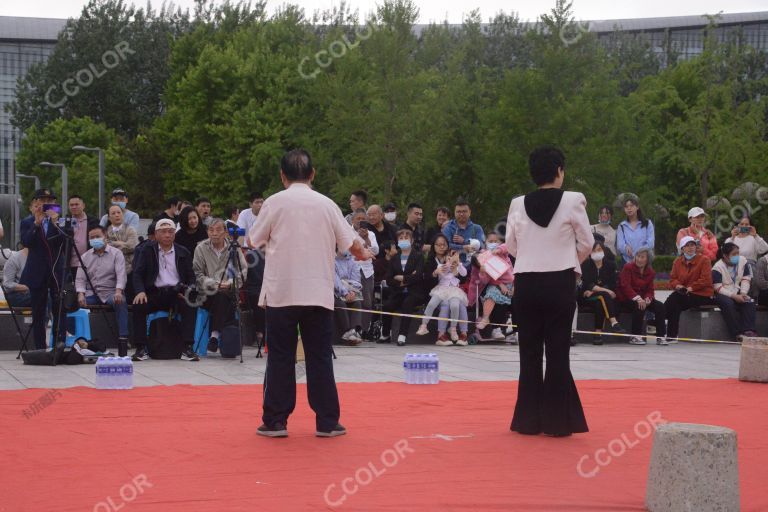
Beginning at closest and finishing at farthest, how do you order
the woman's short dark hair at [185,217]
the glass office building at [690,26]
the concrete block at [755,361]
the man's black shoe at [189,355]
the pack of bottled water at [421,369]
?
the pack of bottled water at [421,369]
the concrete block at [755,361]
the man's black shoe at [189,355]
the woman's short dark hair at [185,217]
the glass office building at [690,26]

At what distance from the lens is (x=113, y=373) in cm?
1102

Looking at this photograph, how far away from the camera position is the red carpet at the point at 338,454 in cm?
616

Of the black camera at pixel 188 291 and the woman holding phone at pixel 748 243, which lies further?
the woman holding phone at pixel 748 243

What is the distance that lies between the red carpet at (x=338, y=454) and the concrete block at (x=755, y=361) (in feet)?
4.85

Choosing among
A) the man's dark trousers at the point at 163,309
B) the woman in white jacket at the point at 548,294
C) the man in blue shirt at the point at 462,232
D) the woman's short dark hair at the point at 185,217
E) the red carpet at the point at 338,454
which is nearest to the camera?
the red carpet at the point at 338,454

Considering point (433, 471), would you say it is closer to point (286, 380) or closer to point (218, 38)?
point (286, 380)

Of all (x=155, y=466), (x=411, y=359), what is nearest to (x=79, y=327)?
(x=411, y=359)

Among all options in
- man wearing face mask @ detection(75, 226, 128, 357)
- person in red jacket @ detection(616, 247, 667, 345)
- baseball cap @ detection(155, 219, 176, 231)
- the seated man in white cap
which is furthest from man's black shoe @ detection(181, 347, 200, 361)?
the seated man in white cap

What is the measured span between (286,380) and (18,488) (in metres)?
2.31

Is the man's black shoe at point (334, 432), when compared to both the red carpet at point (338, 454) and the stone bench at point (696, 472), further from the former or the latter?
the stone bench at point (696, 472)

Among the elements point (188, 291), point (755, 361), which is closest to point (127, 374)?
point (188, 291)

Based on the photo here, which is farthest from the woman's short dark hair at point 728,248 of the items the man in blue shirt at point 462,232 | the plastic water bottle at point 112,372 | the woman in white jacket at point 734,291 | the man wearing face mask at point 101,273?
the plastic water bottle at point 112,372

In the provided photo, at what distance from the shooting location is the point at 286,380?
8.29 m

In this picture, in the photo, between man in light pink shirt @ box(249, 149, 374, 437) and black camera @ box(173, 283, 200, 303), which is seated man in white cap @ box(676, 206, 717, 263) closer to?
black camera @ box(173, 283, 200, 303)
